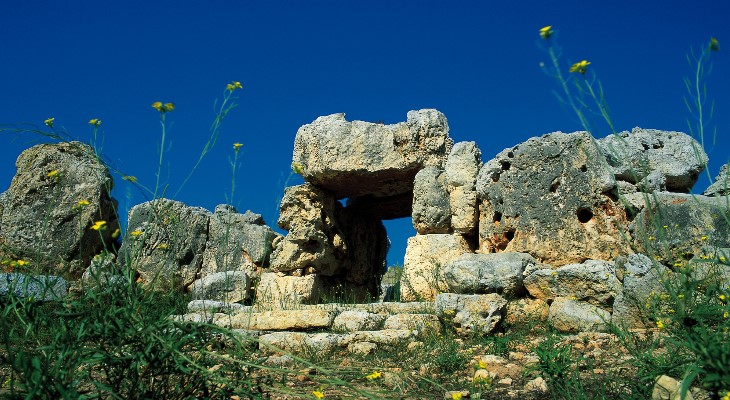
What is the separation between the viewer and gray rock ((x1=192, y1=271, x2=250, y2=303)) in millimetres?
9547

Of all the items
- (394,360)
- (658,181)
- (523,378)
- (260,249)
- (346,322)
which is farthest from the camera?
(260,249)

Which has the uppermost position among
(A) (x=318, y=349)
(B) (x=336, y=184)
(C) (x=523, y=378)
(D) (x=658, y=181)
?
(B) (x=336, y=184)

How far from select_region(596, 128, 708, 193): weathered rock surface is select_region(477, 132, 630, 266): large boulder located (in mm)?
390

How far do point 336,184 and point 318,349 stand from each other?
14.6ft

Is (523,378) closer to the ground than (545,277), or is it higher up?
closer to the ground

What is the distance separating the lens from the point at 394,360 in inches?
228

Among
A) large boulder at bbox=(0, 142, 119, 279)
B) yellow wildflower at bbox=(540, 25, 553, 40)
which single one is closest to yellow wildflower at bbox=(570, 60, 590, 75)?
yellow wildflower at bbox=(540, 25, 553, 40)

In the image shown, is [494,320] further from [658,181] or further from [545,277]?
[658,181]

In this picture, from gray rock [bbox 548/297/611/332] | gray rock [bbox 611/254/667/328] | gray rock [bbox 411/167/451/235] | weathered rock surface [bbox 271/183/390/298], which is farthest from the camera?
weathered rock surface [bbox 271/183/390/298]

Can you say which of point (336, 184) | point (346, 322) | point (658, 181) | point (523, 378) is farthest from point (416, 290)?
point (523, 378)

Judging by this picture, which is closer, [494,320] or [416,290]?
[494,320]

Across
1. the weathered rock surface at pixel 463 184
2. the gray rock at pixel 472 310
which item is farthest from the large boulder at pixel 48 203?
the gray rock at pixel 472 310

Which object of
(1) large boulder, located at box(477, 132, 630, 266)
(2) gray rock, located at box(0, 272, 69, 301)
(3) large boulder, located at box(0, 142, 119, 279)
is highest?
(3) large boulder, located at box(0, 142, 119, 279)

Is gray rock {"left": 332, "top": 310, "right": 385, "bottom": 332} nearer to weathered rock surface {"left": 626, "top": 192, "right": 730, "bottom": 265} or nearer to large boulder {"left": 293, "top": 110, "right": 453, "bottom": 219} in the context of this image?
weathered rock surface {"left": 626, "top": 192, "right": 730, "bottom": 265}
